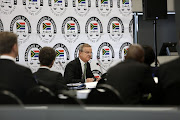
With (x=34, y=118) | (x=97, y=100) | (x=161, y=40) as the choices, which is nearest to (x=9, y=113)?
(x=34, y=118)

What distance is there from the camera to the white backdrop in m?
5.81

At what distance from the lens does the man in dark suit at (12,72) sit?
88.6 inches

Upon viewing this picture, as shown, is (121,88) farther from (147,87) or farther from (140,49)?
(140,49)

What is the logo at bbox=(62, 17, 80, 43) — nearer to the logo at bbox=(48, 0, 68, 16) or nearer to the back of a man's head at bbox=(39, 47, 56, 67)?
the logo at bbox=(48, 0, 68, 16)

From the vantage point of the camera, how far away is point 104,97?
88.4 inches

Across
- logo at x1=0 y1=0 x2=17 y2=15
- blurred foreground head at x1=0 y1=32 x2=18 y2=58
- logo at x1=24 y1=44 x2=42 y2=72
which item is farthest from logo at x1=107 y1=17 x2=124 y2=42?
blurred foreground head at x1=0 y1=32 x2=18 y2=58

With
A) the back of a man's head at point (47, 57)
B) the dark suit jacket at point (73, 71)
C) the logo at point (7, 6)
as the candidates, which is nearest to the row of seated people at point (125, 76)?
the back of a man's head at point (47, 57)

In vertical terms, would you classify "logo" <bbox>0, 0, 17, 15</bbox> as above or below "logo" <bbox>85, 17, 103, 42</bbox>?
above

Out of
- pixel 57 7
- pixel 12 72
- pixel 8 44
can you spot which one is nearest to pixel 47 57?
pixel 8 44

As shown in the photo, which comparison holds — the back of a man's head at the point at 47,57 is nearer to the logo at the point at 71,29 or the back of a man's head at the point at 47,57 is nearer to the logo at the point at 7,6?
the logo at the point at 71,29

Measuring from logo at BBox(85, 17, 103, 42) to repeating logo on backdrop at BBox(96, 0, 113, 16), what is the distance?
212 millimetres

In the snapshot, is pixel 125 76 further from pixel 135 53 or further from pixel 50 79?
pixel 50 79

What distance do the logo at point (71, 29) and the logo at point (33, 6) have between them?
2.09 feet

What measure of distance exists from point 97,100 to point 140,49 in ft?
2.29
